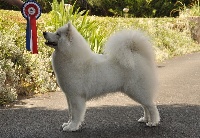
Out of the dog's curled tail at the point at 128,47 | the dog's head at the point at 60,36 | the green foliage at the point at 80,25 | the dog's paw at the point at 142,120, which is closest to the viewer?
the dog's head at the point at 60,36

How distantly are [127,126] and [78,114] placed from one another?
2.28 ft

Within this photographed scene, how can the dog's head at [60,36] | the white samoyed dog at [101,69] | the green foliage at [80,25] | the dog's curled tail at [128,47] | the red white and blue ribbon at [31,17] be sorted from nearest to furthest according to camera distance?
the dog's head at [60,36] → the white samoyed dog at [101,69] → the dog's curled tail at [128,47] → the red white and blue ribbon at [31,17] → the green foliage at [80,25]

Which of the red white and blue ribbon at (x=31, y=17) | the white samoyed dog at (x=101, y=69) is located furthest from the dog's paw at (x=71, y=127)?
the red white and blue ribbon at (x=31, y=17)

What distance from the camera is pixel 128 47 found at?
14.7 ft

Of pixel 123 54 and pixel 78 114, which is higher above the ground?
pixel 123 54

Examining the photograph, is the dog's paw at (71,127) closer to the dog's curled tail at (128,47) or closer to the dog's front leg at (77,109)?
the dog's front leg at (77,109)

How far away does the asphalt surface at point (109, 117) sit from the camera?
4445mm

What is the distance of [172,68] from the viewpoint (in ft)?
32.3

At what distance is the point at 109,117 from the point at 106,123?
0.32 metres

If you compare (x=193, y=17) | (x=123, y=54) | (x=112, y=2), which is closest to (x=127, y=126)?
(x=123, y=54)

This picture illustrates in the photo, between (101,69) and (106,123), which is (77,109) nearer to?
(101,69)

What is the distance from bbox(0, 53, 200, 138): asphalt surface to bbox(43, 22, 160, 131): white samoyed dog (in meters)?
0.26

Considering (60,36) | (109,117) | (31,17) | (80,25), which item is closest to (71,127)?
(109,117)

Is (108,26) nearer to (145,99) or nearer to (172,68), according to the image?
(172,68)
